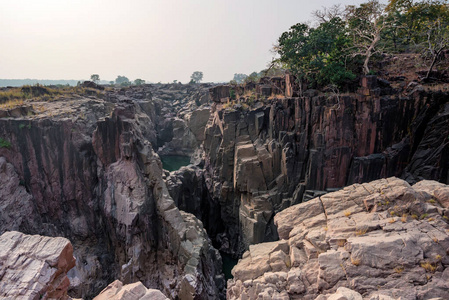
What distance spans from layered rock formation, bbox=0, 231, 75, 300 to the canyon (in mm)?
771

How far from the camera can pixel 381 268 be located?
6910 mm

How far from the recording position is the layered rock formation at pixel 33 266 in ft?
19.4

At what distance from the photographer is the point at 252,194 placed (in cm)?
2122

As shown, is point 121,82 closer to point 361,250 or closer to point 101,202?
point 101,202

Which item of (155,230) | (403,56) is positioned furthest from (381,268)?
(403,56)

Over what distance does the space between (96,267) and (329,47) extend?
2644cm

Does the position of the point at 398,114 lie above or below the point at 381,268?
above

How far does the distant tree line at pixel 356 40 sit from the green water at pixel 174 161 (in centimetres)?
2280

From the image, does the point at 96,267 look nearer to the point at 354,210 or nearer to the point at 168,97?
the point at 354,210

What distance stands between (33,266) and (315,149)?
18168 millimetres

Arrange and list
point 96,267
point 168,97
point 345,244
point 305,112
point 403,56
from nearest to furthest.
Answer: point 345,244, point 96,267, point 305,112, point 403,56, point 168,97

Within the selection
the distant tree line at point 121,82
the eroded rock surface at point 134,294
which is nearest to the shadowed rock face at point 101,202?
the eroded rock surface at point 134,294

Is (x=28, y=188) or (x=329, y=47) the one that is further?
(x=329, y=47)

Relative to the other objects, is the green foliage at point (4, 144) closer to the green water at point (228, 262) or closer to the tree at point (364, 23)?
the green water at point (228, 262)
